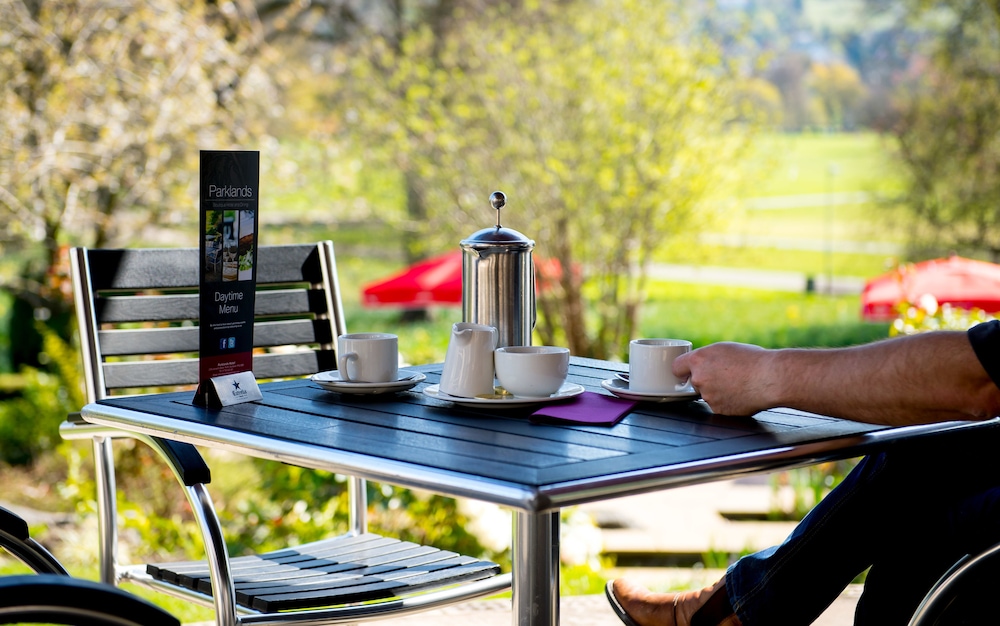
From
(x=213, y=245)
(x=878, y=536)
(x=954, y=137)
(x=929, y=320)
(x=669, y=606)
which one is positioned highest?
(x=954, y=137)

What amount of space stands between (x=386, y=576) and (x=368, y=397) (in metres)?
0.32

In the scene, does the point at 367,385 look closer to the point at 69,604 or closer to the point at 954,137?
the point at 69,604

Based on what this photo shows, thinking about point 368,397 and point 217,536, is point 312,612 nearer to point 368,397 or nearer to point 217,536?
point 217,536

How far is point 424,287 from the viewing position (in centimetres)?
630

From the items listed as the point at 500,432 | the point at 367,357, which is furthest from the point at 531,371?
the point at 367,357

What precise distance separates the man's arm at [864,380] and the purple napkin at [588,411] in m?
0.12

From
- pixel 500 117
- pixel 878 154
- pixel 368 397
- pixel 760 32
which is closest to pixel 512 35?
pixel 500 117

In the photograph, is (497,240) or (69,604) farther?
(497,240)

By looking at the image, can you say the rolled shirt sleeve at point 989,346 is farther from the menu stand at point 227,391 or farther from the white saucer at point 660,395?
the menu stand at point 227,391

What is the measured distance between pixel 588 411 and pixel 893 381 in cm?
40

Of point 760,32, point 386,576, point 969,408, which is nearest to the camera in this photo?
point 969,408

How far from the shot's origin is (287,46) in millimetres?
11938

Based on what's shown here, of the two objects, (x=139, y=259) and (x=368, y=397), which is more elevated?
(x=139, y=259)

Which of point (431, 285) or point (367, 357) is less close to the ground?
point (431, 285)
